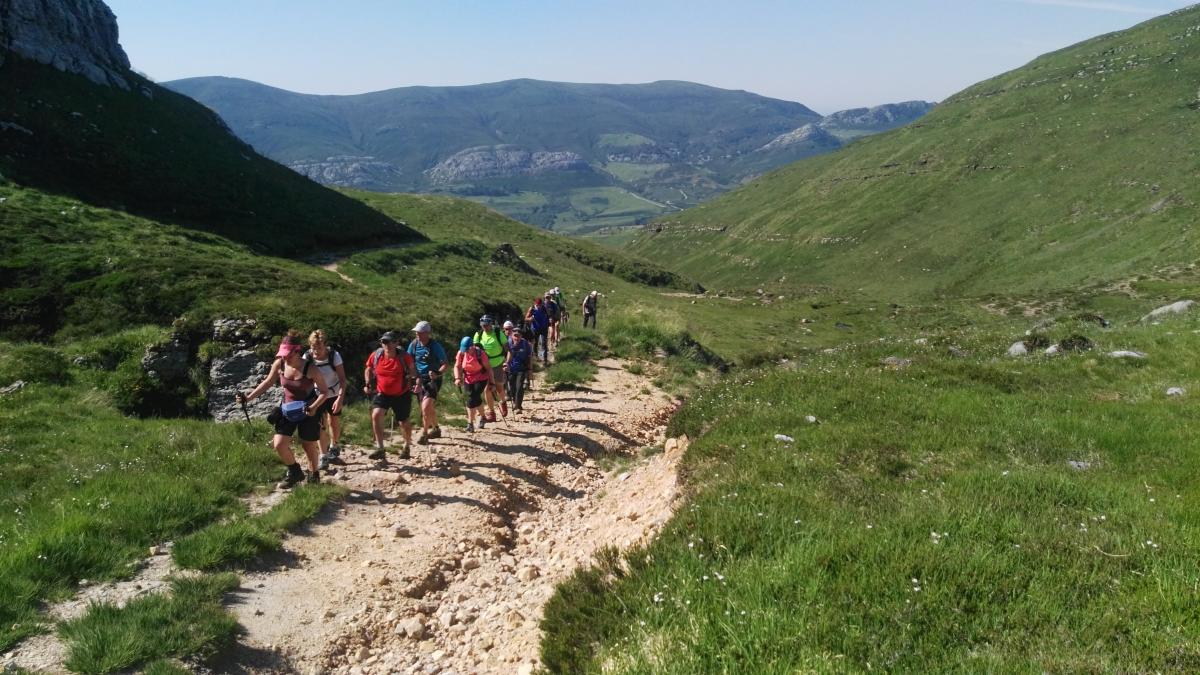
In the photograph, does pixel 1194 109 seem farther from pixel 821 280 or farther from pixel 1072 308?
pixel 1072 308

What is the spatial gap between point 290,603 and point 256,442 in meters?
6.00

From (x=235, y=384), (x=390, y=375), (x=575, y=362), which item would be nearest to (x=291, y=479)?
(x=390, y=375)

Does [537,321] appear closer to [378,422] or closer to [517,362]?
[517,362]

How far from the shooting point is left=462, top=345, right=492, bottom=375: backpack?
1499 cm

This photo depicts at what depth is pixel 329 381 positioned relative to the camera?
37.3ft

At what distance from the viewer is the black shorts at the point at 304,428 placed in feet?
34.3

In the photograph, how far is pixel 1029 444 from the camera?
9.17 m

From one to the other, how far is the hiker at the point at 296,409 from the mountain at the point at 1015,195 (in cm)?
8507

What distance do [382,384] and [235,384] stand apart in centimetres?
502

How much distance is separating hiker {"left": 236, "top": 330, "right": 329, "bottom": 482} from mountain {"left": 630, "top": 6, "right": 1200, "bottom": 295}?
279 feet

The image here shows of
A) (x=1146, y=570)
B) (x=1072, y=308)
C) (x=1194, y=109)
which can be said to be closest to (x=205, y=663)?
(x=1146, y=570)

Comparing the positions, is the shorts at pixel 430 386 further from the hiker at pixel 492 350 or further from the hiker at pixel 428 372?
the hiker at pixel 492 350

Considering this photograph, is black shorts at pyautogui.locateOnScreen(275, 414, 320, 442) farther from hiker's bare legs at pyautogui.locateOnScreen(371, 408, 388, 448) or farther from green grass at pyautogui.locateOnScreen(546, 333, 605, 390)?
green grass at pyautogui.locateOnScreen(546, 333, 605, 390)

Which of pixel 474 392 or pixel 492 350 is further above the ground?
pixel 492 350
